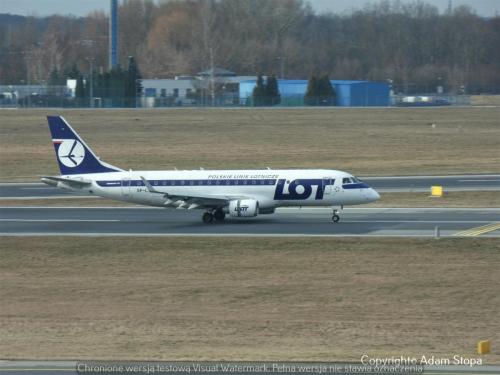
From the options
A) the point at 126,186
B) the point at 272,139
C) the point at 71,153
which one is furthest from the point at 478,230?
the point at 272,139

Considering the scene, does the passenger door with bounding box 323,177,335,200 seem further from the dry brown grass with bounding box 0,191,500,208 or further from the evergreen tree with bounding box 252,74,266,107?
the evergreen tree with bounding box 252,74,266,107

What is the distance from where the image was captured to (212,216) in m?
54.2

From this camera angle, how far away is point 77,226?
5288 cm

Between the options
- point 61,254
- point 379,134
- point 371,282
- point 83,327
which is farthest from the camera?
point 379,134

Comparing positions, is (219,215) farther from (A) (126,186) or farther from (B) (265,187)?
(A) (126,186)

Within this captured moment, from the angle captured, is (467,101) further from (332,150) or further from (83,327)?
(83,327)

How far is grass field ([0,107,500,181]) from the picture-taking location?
87.5m

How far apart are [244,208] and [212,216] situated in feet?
8.08

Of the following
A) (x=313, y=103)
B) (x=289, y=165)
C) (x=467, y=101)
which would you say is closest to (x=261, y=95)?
(x=313, y=103)

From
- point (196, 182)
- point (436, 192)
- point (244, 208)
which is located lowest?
point (436, 192)

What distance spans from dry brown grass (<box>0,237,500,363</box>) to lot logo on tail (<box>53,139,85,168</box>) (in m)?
9.33

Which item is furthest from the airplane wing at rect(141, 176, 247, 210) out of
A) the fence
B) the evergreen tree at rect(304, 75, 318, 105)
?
the evergreen tree at rect(304, 75, 318, 105)

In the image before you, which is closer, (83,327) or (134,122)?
(83,327)

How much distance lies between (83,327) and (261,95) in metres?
147
